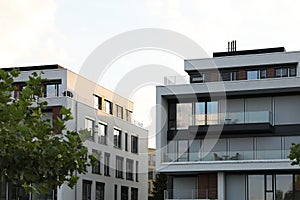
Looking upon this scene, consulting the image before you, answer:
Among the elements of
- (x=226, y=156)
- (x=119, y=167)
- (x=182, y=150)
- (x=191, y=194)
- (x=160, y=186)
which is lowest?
(x=160, y=186)

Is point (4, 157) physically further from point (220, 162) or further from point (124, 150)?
point (124, 150)

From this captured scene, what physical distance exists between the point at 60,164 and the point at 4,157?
→ 139 centimetres

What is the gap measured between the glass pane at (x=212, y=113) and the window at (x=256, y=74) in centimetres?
342

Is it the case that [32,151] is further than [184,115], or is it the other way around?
[184,115]

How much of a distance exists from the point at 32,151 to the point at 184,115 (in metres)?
29.4

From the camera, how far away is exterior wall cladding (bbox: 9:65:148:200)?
4972 centimetres

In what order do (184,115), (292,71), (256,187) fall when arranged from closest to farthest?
(256,187), (292,71), (184,115)

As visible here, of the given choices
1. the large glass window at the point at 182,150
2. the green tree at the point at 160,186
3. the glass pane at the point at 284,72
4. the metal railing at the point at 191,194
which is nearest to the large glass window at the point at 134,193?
the green tree at the point at 160,186

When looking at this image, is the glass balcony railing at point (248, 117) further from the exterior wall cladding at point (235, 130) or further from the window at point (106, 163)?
the window at point (106, 163)

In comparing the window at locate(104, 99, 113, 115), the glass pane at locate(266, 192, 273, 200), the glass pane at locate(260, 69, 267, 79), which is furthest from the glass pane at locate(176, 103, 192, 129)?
the window at locate(104, 99, 113, 115)

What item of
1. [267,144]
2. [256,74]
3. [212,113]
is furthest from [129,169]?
[267,144]

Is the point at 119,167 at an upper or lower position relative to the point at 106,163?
lower

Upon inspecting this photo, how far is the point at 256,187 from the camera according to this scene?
40469 millimetres

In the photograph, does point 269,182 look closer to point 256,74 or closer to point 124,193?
point 256,74
